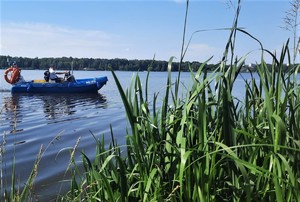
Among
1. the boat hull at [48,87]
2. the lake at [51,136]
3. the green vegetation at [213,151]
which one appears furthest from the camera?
the boat hull at [48,87]

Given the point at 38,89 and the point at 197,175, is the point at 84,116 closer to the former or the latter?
the point at 38,89

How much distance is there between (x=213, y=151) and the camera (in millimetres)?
1979

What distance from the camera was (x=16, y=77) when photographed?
28953mm

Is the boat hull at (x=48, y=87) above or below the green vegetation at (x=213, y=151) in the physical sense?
below

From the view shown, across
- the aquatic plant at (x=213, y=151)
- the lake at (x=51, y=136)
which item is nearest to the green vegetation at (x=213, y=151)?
the aquatic plant at (x=213, y=151)

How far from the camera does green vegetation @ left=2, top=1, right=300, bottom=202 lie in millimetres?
1917

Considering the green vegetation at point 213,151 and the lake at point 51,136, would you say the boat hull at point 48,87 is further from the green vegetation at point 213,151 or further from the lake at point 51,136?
the green vegetation at point 213,151

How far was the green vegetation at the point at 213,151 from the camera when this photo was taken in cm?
192

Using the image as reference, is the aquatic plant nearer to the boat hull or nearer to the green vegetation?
the green vegetation

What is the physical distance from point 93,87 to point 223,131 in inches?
1088

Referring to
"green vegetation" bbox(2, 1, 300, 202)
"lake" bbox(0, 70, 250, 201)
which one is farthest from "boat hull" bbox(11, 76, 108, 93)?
"green vegetation" bbox(2, 1, 300, 202)

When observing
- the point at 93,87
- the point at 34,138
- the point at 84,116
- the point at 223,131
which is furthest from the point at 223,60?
the point at 93,87

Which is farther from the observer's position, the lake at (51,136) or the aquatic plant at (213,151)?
the lake at (51,136)

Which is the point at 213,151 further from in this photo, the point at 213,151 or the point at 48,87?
the point at 48,87
